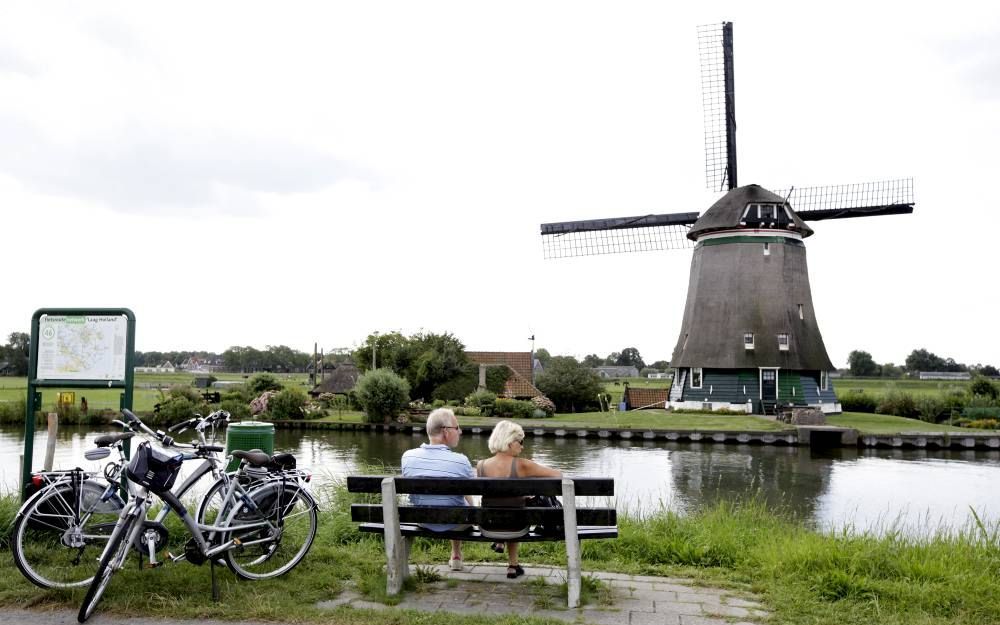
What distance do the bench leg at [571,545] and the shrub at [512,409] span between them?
3032 centimetres

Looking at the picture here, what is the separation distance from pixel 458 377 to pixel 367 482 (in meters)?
34.4

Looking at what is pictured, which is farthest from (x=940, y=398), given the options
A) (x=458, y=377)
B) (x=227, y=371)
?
(x=227, y=371)

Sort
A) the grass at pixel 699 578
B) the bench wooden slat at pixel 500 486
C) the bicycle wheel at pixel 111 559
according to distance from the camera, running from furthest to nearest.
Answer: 1. the bench wooden slat at pixel 500 486
2. the grass at pixel 699 578
3. the bicycle wheel at pixel 111 559

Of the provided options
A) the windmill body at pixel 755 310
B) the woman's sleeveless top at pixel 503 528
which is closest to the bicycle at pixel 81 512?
the woman's sleeveless top at pixel 503 528

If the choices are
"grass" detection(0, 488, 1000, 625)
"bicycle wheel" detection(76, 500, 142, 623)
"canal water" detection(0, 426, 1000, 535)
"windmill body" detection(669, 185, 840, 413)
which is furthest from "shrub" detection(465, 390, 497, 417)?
"bicycle wheel" detection(76, 500, 142, 623)

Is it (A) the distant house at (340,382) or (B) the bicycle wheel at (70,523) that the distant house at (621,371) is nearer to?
(A) the distant house at (340,382)

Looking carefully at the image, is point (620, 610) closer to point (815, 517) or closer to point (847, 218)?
point (815, 517)

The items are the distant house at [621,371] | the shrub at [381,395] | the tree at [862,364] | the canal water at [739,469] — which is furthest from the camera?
the distant house at [621,371]

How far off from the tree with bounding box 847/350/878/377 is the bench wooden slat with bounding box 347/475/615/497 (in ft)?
318

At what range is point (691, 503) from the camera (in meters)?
14.1

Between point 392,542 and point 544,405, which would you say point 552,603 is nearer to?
point 392,542

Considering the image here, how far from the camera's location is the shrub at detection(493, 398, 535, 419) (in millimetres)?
34688

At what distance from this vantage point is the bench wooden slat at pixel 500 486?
14.4 feet

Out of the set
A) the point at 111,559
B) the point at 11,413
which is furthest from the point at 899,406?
the point at 111,559
